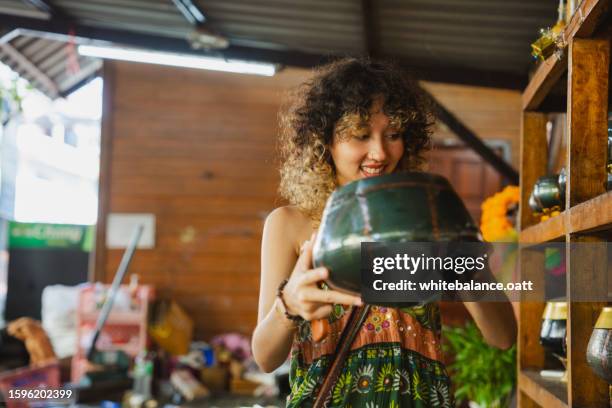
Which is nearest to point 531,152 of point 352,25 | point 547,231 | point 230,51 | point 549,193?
point 549,193

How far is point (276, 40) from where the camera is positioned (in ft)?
13.9

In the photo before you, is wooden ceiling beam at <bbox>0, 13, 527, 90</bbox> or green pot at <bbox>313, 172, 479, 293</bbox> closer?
green pot at <bbox>313, 172, 479, 293</bbox>

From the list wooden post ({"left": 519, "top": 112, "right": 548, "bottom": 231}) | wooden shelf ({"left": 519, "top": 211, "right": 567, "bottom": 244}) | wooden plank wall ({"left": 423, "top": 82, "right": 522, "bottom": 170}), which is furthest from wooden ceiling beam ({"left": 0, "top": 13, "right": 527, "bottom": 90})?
wooden shelf ({"left": 519, "top": 211, "right": 567, "bottom": 244})

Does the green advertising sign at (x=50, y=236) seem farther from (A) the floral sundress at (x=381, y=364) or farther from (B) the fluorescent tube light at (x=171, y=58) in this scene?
(A) the floral sundress at (x=381, y=364)

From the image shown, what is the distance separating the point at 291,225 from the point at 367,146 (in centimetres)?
19

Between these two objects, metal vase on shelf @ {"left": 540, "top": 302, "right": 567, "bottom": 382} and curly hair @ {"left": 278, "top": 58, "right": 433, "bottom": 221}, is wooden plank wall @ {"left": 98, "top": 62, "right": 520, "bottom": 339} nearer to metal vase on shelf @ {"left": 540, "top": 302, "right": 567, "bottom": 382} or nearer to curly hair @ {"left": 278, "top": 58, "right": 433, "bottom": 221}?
metal vase on shelf @ {"left": 540, "top": 302, "right": 567, "bottom": 382}

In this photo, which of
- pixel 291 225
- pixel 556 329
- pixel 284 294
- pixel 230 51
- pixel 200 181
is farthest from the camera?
pixel 200 181

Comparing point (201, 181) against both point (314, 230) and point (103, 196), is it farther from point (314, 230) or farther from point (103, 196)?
point (314, 230)

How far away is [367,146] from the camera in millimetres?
987

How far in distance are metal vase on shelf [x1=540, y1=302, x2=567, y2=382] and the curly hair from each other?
58cm

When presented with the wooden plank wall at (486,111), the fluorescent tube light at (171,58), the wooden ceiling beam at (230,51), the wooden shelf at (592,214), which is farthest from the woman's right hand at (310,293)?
the wooden plank wall at (486,111)

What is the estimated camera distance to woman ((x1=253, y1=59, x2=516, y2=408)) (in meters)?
1.00

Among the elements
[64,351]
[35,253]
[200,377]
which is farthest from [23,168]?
[200,377]

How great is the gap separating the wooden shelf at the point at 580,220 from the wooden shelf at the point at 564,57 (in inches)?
11.9
